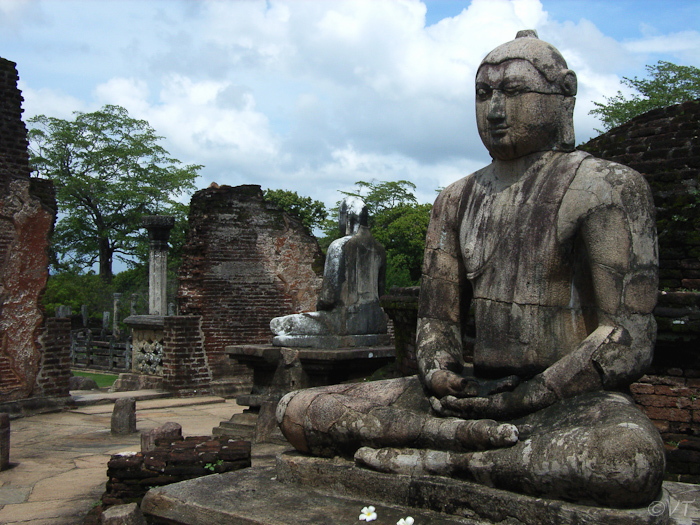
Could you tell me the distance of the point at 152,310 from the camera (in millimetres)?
13812

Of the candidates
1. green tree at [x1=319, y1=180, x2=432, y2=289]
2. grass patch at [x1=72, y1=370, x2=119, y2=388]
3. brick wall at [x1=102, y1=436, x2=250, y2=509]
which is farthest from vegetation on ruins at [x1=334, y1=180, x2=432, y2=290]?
brick wall at [x1=102, y1=436, x2=250, y2=509]

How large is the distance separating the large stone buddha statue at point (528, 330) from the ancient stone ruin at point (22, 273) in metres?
7.33

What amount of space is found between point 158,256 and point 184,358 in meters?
3.00

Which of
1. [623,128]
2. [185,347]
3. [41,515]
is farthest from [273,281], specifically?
[41,515]

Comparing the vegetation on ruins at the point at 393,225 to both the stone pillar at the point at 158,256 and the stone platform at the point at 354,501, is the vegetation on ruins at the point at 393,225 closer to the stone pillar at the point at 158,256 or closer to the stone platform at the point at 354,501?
the stone pillar at the point at 158,256

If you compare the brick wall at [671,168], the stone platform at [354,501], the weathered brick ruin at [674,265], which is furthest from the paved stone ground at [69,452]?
the brick wall at [671,168]

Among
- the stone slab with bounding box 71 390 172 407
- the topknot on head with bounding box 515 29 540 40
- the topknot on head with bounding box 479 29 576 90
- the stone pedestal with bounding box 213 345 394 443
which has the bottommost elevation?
the stone slab with bounding box 71 390 172 407

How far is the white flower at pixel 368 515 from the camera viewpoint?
103 inches

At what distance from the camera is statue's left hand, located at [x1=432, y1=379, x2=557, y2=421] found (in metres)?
2.68

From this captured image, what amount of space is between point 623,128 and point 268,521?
10191 millimetres

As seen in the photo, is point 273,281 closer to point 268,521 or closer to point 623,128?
point 623,128

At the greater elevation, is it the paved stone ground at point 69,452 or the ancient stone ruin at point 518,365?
the ancient stone ruin at point 518,365

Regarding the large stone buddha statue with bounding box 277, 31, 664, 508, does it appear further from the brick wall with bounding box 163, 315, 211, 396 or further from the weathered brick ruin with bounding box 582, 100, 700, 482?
the brick wall with bounding box 163, 315, 211, 396

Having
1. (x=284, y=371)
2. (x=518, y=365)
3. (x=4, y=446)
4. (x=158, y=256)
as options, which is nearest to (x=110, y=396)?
(x=158, y=256)
